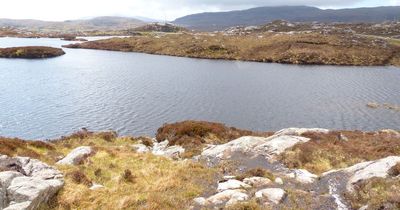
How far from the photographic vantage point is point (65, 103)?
187 feet

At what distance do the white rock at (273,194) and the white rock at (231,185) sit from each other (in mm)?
1554

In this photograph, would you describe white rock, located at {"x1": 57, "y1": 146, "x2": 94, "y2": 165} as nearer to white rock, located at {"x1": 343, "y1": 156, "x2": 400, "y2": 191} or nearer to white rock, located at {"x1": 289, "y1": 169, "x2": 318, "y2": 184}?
white rock, located at {"x1": 289, "y1": 169, "x2": 318, "y2": 184}

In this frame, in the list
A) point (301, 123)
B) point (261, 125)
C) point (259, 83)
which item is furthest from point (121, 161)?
point (259, 83)

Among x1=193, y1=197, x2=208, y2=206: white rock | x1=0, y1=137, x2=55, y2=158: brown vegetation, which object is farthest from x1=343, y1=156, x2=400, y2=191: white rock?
x1=0, y1=137, x2=55, y2=158: brown vegetation

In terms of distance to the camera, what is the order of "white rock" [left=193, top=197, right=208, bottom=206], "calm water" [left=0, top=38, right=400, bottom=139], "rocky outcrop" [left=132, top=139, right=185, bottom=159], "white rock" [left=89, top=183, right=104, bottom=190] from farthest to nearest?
"calm water" [left=0, top=38, right=400, bottom=139], "rocky outcrop" [left=132, top=139, right=185, bottom=159], "white rock" [left=89, top=183, right=104, bottom=190], "white rock" [left=193, top=197, right=208, bottom=206]

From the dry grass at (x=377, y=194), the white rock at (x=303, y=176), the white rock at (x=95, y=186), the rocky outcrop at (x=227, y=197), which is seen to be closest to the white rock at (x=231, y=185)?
the rocky outcrop at (x=227, y=197)

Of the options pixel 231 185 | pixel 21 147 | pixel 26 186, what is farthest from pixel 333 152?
pixel 21 147

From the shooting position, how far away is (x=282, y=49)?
438 feet

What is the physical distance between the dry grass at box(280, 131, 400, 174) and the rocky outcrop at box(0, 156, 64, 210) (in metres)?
15.8

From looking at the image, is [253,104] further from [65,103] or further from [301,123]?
[65,103]

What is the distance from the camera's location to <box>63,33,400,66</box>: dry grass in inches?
4850

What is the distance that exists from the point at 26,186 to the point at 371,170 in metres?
17.7

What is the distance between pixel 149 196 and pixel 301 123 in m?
36.4

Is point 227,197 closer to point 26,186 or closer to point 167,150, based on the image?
point 26,186
